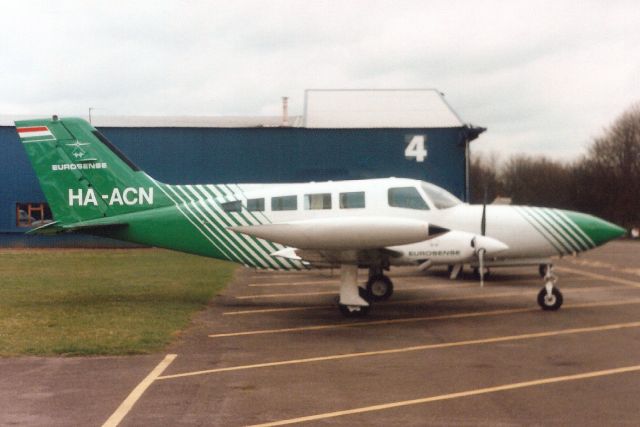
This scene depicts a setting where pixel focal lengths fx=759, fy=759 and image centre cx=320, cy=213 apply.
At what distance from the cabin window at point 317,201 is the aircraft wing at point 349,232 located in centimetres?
179

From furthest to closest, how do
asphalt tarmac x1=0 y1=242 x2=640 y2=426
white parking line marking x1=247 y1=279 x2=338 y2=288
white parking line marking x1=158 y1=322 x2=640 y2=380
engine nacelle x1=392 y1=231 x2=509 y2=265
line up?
white parking line marking x1=247 y1=279 x2=338 y2=288 < engine nacelle x1=392 y1=231 x2=509 y2=265 < white parking line marking x1=158 y1=322 x2=640 y2=380 < asphalt tarmac x1=0 y1=242 x2=640 y2=426

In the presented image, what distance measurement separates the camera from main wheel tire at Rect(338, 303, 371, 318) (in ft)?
45.3

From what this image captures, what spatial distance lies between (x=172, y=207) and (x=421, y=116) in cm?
2852

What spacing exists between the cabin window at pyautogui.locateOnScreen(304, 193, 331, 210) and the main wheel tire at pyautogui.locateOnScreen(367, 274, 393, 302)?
287 cm

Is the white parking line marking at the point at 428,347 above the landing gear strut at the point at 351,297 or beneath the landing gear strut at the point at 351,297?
beneath

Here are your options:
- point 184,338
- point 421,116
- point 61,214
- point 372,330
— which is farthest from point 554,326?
point 421,116

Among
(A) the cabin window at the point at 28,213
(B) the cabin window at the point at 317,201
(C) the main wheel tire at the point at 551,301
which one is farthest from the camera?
(A) the cabin window at the point at 28,213

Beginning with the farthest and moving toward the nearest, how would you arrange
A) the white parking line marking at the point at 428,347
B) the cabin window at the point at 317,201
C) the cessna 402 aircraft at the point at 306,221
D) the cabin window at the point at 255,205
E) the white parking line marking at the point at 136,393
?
1. the cabin window at the point at 255,205
2. the cabin window at the point at 317,201
3. the cessna 402 aircraft at the point at 306,221
4. the white parking line marking at the point at 428,347
5. the white parking line marking at the point at 136,393

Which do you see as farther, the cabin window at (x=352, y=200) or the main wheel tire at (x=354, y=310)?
the cabin window at (x=352, y=200)

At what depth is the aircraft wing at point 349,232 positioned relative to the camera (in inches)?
493

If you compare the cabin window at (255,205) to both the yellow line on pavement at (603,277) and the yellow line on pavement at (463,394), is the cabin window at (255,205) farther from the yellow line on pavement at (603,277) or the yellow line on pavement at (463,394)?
the yellow line on pavement at (603,277)

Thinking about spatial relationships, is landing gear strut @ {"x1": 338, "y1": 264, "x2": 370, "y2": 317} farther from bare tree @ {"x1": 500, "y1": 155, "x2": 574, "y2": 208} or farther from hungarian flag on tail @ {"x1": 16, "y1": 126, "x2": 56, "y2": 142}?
bare tree @ {"x1": 500, "y1": 155, "x2": 574, "y2": 208}

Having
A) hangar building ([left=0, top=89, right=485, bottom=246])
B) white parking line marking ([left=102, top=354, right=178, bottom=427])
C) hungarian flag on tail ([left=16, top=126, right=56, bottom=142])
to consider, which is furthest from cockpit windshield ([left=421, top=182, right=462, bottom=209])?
hangar building ([left=0, top=89, right=485, bottom=246])

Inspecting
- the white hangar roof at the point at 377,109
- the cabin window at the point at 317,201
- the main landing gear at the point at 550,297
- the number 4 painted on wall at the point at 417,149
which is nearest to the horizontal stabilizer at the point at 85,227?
the cabin window at the point at 317,201
